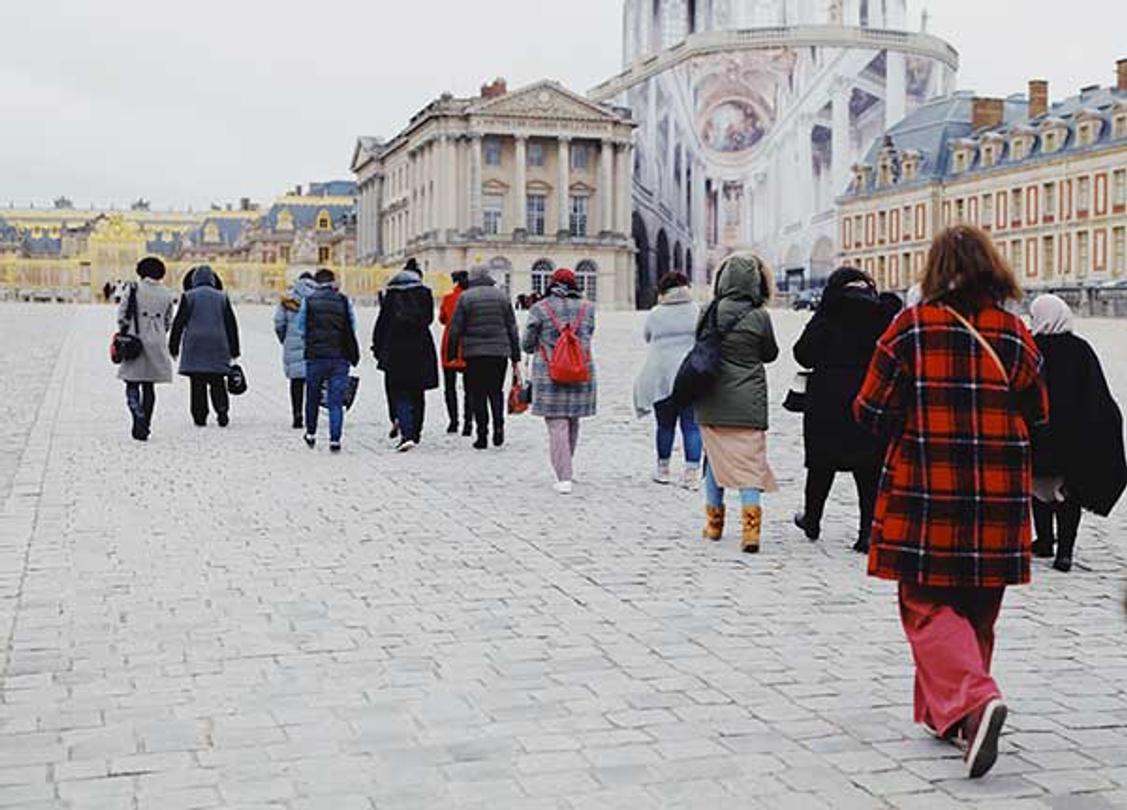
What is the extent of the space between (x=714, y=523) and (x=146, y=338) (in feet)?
24.7

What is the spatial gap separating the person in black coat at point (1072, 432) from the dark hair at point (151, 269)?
29.8 ft

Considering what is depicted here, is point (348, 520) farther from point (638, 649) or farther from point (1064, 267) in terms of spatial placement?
point (1064, 267)

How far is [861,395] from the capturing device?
5418 mm

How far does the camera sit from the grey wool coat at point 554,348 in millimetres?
11641

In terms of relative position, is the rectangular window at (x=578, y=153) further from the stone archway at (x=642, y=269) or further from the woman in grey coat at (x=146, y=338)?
the woman in grey coat at (x=146, y=338)

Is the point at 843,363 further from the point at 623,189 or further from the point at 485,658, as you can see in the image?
the point at 623,189

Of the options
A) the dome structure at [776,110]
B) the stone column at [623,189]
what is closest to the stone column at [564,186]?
the stone column at [623,189]

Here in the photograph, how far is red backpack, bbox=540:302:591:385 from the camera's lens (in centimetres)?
1162

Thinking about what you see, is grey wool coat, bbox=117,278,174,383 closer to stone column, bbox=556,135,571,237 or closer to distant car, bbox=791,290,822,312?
distant car, bbox=791,290,822,312

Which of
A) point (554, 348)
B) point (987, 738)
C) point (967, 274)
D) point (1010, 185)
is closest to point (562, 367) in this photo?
point (554, 348)

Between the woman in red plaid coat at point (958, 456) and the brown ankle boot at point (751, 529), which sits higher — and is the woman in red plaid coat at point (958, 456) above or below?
above

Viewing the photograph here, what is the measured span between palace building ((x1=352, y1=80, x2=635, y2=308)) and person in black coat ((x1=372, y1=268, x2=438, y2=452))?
74.9 m

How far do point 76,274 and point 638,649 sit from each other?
87538 mm

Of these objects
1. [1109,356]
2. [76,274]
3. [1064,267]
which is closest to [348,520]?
[1109,356]
